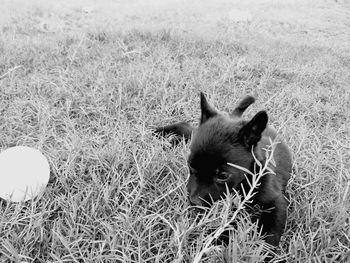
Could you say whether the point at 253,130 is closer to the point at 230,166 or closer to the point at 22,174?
the point at 230,166

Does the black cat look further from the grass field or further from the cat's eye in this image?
the grass field

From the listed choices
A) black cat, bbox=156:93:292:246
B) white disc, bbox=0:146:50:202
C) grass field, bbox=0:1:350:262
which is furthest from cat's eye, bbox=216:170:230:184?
white disc, bbox=0:146:50:202

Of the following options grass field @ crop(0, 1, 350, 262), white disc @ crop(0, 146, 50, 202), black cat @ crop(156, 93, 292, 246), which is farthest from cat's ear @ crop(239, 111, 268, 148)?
white disc @ crop(0, 146, 50, 202)

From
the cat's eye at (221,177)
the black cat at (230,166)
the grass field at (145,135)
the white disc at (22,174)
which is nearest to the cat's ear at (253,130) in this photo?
the black cat at (230,166)

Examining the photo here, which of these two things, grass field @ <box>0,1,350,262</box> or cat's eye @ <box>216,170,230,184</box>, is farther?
cat's eye @ <box>216,170,230,184</box>

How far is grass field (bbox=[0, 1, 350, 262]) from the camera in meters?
2.09

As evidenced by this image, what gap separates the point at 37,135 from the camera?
3123mm

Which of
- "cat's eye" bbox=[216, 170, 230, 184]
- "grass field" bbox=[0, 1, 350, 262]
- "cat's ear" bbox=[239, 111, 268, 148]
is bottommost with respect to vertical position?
"grass field" bbox=[0, 1, 350, 262]

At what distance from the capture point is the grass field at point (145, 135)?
209 centimetres

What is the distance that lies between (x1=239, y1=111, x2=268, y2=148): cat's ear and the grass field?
18.8 inches

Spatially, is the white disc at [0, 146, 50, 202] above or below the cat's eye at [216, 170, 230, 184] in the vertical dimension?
below

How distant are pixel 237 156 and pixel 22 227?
1.46m

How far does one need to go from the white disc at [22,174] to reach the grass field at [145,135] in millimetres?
83

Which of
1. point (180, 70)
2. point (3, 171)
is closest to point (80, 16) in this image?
point (180, 70)
